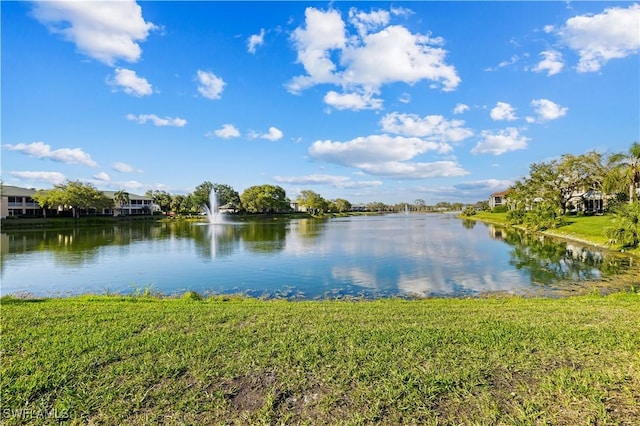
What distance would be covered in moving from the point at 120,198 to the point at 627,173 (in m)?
97.3

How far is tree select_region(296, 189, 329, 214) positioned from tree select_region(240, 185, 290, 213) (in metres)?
16.2

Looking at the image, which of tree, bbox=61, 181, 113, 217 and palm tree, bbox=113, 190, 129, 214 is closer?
tree, bbox=61, 181, 113, 217

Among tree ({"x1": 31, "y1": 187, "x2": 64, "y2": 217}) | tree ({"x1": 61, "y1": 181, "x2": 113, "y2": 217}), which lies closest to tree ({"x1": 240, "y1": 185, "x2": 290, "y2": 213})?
tree ({"x1": 61, "y1": 181, "x2": 113, "y2": 217})

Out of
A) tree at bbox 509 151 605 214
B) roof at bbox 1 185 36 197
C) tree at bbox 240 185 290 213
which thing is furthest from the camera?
tree at bbox 240 185 290 213

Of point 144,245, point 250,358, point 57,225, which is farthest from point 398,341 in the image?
point 57,225

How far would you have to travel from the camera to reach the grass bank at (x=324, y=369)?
3572 mm

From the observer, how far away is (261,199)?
9206 centimetres

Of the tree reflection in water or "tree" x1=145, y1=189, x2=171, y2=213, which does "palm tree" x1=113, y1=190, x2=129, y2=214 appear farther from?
the tree reflection in water

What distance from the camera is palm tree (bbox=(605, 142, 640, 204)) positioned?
41.5 m

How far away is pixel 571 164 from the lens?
172 feet

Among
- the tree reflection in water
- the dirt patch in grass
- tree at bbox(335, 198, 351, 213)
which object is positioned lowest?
the tree reflection in water

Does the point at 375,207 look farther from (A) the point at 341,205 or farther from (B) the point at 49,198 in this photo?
(B) the point at 49,198

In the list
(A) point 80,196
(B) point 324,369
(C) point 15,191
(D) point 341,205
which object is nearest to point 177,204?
(A) point 80,196

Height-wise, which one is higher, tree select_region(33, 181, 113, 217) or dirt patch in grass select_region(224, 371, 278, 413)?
tree select_region(33, 181, 113, 217)
